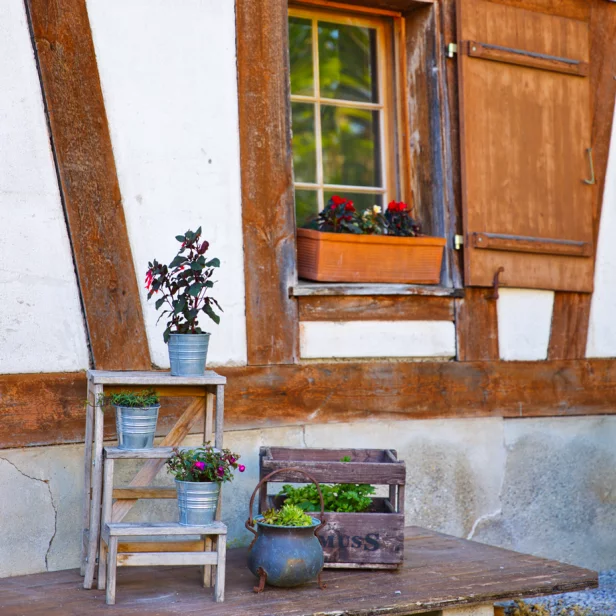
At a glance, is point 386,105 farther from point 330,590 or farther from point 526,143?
point 330,590

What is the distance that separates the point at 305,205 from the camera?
469cm

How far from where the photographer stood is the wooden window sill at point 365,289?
429 centimetres

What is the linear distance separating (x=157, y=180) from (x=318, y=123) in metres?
1.12

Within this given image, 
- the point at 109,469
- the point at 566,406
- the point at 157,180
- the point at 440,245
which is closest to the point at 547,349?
the point at 566,406

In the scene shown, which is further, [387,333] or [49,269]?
[387,333]

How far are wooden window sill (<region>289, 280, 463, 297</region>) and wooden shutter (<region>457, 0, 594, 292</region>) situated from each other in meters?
0.15

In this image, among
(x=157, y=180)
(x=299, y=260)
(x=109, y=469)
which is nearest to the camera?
(x=109, y=469)

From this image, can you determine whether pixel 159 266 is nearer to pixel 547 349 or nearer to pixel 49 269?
pixel 49 269

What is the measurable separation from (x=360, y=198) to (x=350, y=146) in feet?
0.91

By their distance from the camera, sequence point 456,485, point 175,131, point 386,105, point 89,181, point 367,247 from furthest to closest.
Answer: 1. point 386,105
2. point 456,485
3. point 367,247
4. point 175,131
5. point 89,181

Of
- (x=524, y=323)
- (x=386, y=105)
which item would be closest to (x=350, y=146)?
(x=386, y=105)

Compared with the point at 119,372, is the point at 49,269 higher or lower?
Answer: higher

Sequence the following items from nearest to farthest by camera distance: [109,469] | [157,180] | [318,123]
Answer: [109,469]
[157,180]
[318,123]

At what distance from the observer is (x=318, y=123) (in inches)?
188
